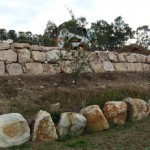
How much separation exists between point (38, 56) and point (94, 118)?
13.1 feet

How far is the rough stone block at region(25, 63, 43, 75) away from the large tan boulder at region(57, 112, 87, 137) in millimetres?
3579

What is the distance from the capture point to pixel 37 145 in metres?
5.65

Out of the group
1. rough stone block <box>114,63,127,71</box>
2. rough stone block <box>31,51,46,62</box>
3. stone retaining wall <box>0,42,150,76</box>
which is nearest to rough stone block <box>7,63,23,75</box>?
stone retaining wall <box>0,42,150,76</box>

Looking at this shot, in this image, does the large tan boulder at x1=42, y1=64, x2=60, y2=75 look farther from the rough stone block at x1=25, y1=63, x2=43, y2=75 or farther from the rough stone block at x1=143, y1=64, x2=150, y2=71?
the rough stone block at x1=143, y1=64, x2=150, y2=71

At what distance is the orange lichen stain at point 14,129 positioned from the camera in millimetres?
5547

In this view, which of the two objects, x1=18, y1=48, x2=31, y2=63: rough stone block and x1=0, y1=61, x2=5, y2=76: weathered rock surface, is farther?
x1=18, y1=48, x2=31, y2=63: rough stone block

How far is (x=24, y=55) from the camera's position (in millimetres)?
9805

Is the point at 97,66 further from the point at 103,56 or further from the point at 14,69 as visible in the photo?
the point at 14,69

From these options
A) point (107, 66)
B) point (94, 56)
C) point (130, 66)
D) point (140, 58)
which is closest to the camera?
point (94, 56)

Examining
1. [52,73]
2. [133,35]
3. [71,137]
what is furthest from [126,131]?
[133,35]

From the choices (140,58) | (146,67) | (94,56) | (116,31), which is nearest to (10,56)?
(94,56)

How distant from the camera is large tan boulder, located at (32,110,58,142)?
19.2 ft

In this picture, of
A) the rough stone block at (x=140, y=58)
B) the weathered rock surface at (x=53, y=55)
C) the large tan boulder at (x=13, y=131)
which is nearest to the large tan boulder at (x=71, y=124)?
the large tan boulder at (x=13, y=131)

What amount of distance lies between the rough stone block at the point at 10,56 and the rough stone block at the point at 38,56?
1.90ft
